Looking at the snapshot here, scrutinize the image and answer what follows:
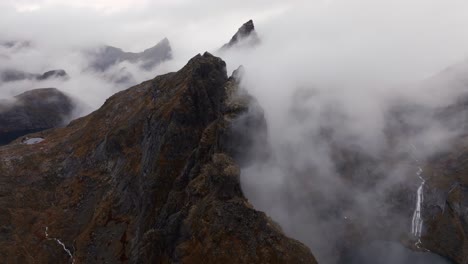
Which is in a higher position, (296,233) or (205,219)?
(205,219)

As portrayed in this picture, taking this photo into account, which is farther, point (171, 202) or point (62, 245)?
point (62, 245)

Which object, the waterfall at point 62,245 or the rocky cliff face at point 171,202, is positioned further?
the waterfall at point 62,245

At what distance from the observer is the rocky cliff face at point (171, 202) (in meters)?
126

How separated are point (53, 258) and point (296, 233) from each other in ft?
328

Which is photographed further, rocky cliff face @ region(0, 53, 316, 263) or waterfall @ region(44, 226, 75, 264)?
waterfall @ region(44, 226, 75, 264)

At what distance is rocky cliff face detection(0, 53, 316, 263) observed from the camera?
126375 millimetres

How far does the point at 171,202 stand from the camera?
5846 inches

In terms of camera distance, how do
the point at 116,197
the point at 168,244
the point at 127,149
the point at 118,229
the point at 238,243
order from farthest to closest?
the point at 127,149
the point at 116,197
the point at 118,229
the point at 168,244
the point at 238,243

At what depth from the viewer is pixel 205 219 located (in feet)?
426

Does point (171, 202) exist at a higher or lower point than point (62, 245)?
higher

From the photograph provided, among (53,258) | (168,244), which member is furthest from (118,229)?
(168,244)

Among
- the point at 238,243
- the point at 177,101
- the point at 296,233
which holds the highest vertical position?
the point at 177,101

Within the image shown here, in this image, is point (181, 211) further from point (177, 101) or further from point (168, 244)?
point (177, 101)

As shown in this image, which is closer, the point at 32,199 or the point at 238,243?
the point at 238,243
